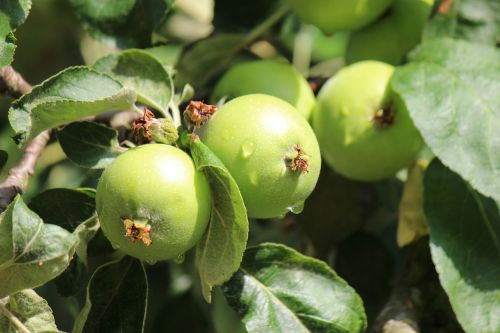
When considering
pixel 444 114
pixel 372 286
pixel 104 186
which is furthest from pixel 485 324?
pixel 104 186

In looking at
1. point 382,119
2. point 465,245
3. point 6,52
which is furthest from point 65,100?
point 465,245

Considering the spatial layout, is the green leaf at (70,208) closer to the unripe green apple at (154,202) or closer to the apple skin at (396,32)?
the unripe green apple at (154,202)

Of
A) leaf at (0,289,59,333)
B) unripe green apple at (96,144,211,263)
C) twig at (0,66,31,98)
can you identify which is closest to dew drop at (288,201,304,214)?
unripe green apple at (96,144,211,263)

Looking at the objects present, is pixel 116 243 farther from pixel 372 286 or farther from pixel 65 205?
pixel 372 286

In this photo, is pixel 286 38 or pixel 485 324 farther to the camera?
pixel 286 38

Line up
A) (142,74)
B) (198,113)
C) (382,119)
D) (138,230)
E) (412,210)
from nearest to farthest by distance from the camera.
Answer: (138,230) → (198,113) → (142,74) → (382,119) → (412,210)

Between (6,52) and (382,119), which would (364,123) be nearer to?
(382,119)
